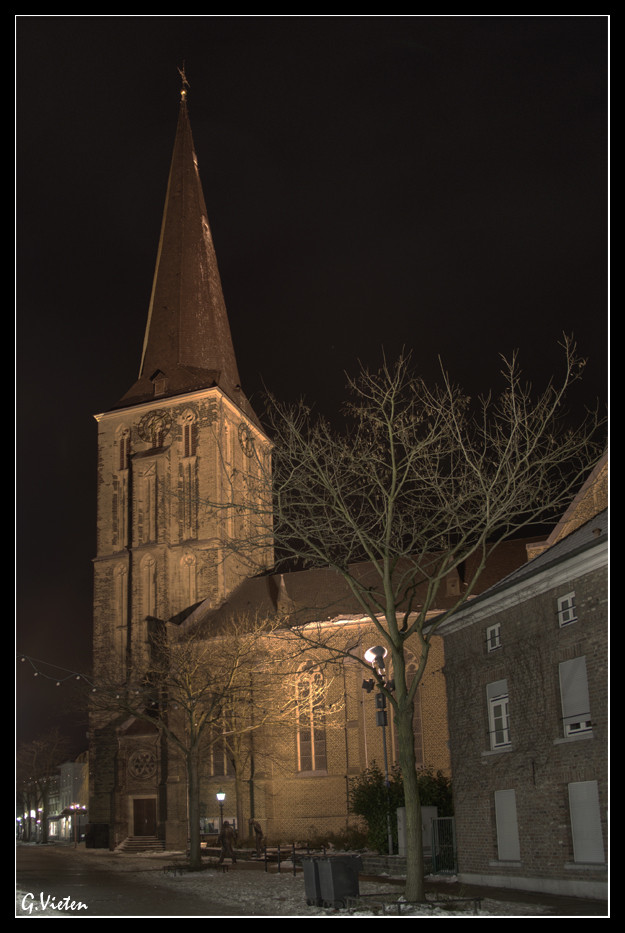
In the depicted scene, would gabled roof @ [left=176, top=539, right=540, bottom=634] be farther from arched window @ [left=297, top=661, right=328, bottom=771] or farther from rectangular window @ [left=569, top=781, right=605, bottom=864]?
rectangular window @ [left=569, top=781, right=605, bottom=864]

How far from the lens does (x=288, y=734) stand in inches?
1650

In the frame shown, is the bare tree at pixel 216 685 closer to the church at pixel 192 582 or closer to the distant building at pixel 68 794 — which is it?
the church at pixel 192 582

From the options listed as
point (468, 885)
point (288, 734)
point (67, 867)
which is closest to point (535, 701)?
point (468, 885)

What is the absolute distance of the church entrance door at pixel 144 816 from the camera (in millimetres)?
41844

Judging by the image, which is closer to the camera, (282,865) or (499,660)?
(499,660)

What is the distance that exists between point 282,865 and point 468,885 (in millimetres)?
9462

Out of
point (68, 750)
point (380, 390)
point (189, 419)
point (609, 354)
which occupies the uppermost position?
point (189, 419)

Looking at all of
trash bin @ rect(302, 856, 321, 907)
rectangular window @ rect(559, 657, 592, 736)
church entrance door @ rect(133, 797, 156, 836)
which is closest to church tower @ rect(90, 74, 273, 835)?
church entrance door @ rect(133, 797, 156, 836)

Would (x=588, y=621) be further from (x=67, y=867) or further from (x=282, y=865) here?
(x=67, y=867)

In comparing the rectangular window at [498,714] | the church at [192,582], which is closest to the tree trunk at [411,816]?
the rectangular window at [498,714]

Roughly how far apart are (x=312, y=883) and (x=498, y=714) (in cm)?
604

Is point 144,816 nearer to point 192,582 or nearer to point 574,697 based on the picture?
point 192,582

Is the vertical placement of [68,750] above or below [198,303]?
below

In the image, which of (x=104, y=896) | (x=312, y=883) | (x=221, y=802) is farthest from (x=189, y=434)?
(x=312, y=883)
